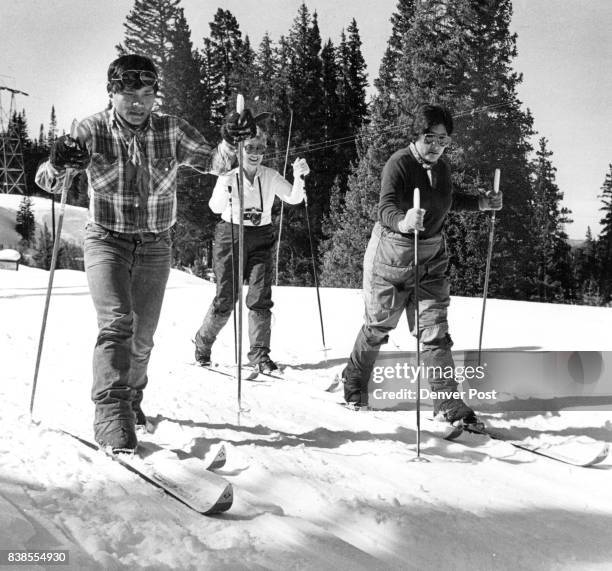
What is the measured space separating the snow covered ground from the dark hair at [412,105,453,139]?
1810 mm

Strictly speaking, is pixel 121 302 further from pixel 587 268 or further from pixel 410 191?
pixel 587 268

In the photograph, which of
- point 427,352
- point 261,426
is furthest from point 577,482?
point 261,426

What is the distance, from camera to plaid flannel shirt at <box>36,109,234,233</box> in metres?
2.97

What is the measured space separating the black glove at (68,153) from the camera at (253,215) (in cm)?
214

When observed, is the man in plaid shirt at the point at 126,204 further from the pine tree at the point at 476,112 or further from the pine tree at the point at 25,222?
the pine tree at the point at 25,222

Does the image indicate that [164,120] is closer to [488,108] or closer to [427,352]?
[427,352]

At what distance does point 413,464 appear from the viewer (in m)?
2.99

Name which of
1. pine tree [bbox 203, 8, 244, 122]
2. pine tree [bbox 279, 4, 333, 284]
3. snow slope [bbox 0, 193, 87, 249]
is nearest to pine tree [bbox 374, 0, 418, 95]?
pine tree [bbox 279, 4, 333, 284]

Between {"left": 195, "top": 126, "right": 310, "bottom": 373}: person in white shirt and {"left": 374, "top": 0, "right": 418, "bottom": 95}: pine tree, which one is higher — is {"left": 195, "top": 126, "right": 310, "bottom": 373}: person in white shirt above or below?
below

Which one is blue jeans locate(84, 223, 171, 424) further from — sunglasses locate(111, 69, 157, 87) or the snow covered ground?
sunglasses locate(111, 69, 157, 87)

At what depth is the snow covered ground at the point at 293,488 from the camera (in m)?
1.91

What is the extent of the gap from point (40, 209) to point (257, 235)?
36.3 meters

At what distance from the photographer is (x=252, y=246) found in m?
5.07

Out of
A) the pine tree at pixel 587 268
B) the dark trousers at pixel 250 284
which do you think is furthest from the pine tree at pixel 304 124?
the dark trousers at pixel 250 284
